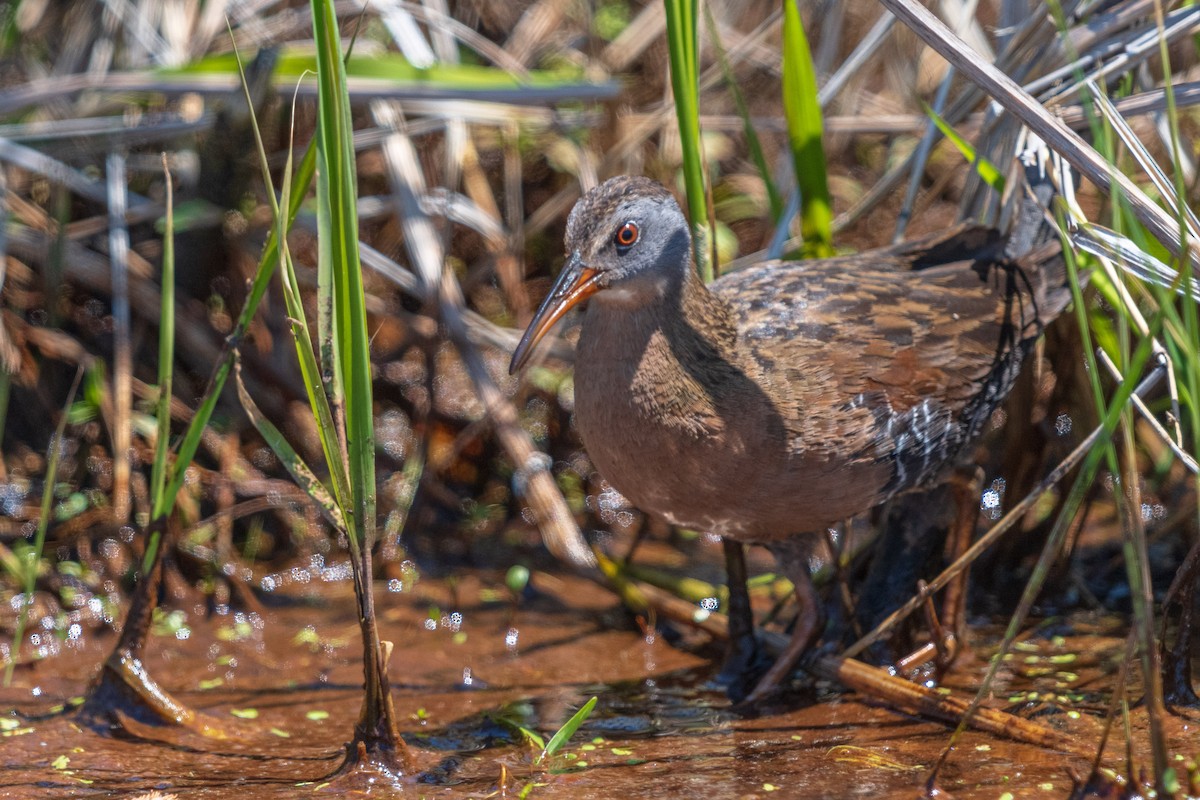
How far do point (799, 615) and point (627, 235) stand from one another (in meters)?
1.13

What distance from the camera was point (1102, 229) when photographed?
2.87 m

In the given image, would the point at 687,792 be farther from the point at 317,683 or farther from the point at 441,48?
the point at 441,48

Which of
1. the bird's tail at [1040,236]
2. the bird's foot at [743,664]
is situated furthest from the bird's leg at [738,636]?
the bird's tail at [1040,236]

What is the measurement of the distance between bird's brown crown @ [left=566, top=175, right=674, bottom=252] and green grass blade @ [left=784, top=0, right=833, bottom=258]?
0.64 m

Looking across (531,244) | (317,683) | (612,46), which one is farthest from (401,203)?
(317,683)

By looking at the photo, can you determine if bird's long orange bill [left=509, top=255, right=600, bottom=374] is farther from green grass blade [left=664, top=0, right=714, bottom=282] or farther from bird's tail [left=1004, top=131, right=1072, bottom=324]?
bird's tail [left=1004, top=131, right=1072, bottom=324]

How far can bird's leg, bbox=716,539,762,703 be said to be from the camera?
3.46 m

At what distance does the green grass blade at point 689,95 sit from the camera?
300 cm

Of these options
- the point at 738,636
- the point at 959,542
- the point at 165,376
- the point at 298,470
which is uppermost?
the point at 165,376

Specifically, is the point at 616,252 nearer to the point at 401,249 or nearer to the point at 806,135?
the point at 806,135

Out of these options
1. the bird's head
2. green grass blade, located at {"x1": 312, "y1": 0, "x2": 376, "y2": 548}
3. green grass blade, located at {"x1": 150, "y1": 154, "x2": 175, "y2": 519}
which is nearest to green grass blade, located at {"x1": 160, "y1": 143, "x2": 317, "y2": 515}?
green grass blade, located at {"x1": 150, "y1": 154, "x2": 175, "y2": 519}

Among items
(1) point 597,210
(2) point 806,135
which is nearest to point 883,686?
(1) point 597,210

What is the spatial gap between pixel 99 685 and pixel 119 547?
0.88m

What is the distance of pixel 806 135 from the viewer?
3496 millimetres
